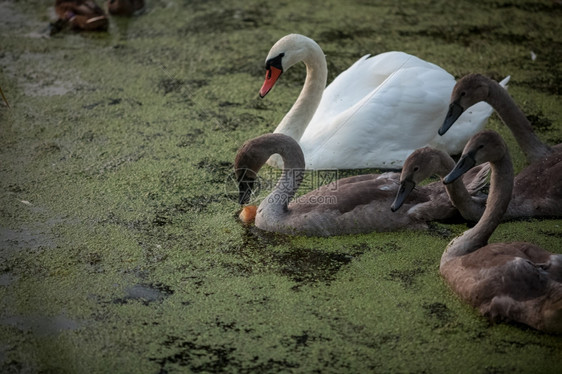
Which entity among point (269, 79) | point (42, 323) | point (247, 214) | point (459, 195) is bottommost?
point (42, 323)

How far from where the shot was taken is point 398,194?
363 centimetres

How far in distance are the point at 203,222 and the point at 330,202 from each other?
681mm

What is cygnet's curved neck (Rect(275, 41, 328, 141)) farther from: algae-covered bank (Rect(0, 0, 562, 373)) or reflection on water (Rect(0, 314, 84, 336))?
reflection on water (Rect(0, 314, 84, 336))

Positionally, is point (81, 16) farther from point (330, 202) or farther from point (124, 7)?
point (330, 202)

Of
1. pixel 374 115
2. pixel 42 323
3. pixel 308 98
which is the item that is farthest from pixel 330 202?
pixel 42 323

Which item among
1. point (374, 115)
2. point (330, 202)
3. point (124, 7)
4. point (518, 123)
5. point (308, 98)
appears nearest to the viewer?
point (330, 202)

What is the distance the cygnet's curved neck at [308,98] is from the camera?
4.51 m

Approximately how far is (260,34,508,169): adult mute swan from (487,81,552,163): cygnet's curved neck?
371 mm

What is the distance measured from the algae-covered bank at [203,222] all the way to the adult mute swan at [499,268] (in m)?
0.07

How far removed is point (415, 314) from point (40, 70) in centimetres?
380

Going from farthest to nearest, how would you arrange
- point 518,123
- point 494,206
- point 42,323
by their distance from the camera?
point 518,123, point 494,206, point 42,323

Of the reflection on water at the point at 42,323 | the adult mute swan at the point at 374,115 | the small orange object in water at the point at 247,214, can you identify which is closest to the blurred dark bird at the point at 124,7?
the adult mute swan at the point at 374,115

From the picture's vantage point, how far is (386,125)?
4312 mm

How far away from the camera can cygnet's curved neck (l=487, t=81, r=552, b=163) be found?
4.02m
